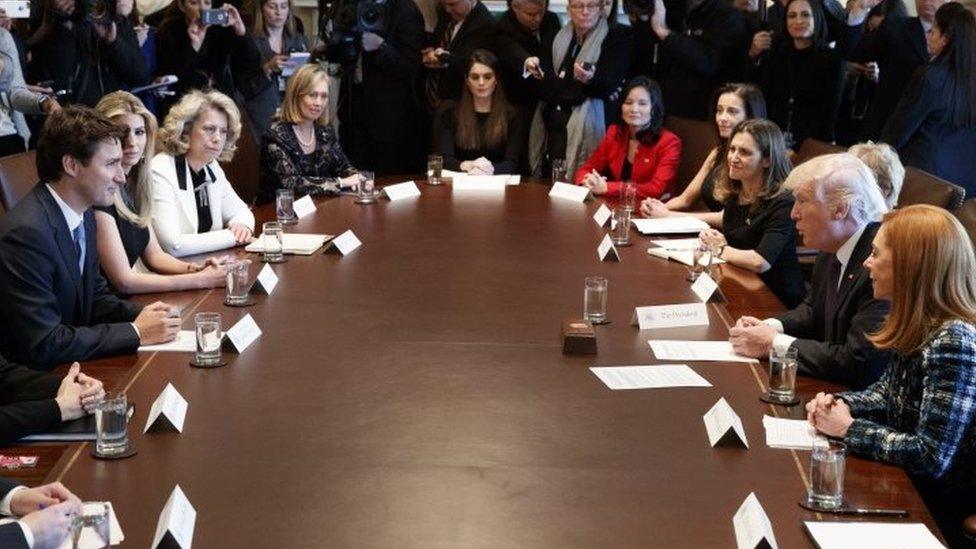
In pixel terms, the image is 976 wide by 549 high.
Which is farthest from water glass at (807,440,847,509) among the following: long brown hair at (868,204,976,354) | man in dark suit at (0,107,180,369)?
man in dark suit at (0,107,180,369)

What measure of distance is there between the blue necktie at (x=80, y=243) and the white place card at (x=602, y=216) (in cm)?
201

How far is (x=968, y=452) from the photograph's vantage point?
239 centimetres

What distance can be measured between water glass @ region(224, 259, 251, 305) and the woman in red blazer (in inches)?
98.4

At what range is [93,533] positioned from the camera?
169 centimetres

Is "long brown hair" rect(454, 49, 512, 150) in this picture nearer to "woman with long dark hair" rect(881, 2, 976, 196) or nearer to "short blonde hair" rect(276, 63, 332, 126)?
A: "short blonde hair" rect(276, 63, 332, 126)

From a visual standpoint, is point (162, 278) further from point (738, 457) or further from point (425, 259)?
point (738, 457)

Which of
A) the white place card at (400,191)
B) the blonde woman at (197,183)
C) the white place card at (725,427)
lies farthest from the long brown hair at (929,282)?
the white place card at (400,191)

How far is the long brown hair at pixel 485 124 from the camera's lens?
616 cm

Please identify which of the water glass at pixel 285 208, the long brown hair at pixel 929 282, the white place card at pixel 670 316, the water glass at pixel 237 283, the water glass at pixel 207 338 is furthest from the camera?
the water glass at pixel 285 208

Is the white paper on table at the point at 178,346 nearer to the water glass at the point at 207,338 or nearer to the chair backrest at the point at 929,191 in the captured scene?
the water glass at the point at 207,338

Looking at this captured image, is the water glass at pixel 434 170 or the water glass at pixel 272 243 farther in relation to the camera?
the water glass at pixel 434 170

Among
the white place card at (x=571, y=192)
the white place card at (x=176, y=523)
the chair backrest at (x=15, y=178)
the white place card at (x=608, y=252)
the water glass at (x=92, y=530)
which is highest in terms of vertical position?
the chair backrest at (x=15, y=178)

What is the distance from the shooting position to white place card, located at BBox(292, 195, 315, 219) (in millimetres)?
4617

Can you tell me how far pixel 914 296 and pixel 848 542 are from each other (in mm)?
713
